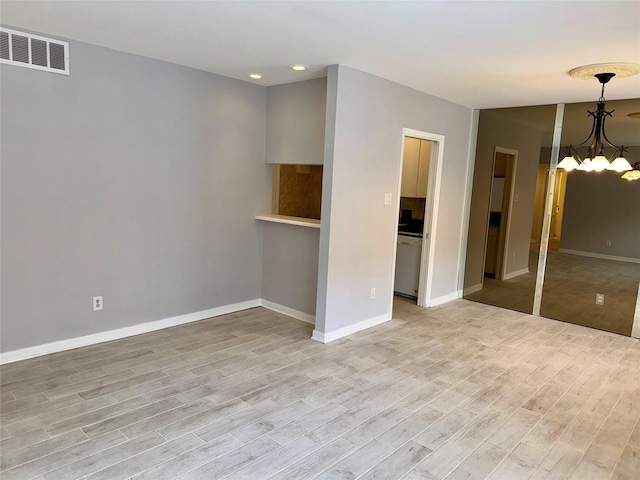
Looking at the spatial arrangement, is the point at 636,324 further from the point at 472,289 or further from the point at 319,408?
the point at 319,408

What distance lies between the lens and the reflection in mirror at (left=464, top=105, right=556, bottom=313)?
214 inches

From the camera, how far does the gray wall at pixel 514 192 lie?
5.62 metres

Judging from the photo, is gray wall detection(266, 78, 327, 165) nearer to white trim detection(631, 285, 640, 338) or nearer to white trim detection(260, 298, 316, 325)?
white trim detection(260, 298, 316, 325)

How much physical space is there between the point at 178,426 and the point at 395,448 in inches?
50.1

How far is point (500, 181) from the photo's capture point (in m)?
6.19

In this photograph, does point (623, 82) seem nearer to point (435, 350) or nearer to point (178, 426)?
point (435, 350)

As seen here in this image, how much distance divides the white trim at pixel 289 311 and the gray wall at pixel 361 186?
486 millimetres

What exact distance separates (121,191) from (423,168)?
3.66 meters

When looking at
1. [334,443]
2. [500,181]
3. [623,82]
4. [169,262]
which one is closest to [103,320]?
[169,262]

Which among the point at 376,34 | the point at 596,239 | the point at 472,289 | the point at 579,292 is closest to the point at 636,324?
the point at 579,292

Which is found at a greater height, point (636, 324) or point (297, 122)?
point (297, 122)

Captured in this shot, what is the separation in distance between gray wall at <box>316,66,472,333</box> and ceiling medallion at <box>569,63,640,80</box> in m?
1.55

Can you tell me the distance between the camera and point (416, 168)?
5629mm

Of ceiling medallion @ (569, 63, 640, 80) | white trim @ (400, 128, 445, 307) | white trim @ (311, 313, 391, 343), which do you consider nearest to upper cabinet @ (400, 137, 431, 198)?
white trim @ (400, 128, 445, 307)
